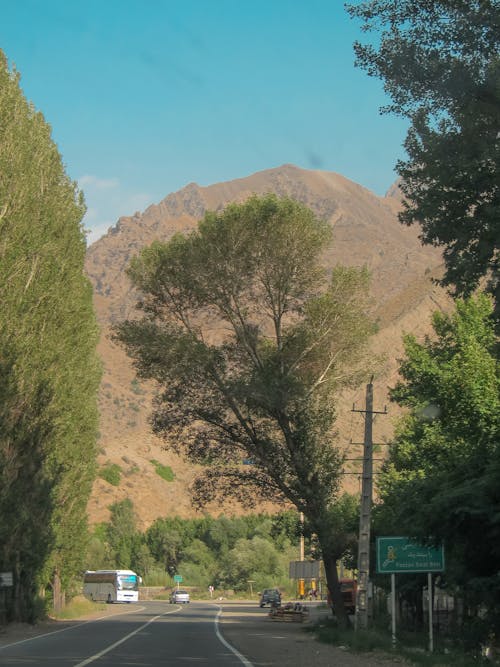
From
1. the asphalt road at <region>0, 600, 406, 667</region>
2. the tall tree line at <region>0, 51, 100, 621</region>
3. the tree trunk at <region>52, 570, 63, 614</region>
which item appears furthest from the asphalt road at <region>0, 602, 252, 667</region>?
the tree trunk at <region>52, 570, 63, 614</region>

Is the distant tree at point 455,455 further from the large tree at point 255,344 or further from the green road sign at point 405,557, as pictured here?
the large tree at point 255,344

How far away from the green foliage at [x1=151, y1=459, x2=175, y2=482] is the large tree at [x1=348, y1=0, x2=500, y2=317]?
4952 inches

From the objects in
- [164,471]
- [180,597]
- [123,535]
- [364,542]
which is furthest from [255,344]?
[164,471]

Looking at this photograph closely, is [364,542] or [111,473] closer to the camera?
[364,542]

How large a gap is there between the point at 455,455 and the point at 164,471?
111m

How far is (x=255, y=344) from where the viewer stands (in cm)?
3572

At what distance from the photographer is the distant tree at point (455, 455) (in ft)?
63.5

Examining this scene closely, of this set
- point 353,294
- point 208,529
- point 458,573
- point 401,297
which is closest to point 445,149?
point 458,573

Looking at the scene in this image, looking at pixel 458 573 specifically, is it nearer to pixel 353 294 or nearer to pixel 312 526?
pixel 312 526

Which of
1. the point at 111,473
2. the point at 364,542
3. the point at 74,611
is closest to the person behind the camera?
the point at 364,542

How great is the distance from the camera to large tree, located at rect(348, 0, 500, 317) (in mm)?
17141

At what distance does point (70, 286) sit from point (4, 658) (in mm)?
20792

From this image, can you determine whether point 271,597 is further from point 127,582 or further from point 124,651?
point 124,651

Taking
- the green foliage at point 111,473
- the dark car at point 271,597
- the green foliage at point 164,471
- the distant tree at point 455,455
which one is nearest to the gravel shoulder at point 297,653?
the distant tree at point 455,455
